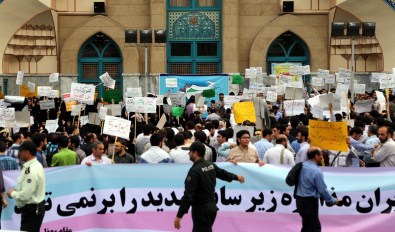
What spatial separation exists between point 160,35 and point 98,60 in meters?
3.18

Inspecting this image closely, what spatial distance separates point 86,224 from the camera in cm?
1273

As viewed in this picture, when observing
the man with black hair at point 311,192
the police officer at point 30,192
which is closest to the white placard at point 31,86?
the police officer at point 30,192

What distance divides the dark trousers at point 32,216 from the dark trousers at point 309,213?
3.08 m

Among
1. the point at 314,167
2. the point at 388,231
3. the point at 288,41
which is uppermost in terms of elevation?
the point at 288,41

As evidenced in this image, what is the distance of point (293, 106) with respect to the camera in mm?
21375

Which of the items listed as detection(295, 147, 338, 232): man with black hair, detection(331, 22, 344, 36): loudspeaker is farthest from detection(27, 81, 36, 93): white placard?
detection(295, 147, 338, 232): man with black hair

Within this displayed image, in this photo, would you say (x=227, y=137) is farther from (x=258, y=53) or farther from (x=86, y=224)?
(x=258, y=53)

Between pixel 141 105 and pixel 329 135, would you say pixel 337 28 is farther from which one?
pixel 329 135

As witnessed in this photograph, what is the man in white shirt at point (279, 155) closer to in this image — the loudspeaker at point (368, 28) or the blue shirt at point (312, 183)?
the blue shirt at point (312, 183)

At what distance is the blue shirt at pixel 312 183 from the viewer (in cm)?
1145

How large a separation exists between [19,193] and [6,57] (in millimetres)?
22222

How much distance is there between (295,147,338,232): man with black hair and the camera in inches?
452

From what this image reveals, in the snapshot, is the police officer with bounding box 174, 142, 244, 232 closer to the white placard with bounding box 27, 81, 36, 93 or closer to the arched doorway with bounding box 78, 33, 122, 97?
the white placard with bounding box 27, 81, 36, 93

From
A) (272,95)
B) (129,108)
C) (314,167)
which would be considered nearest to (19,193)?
(314,167)
